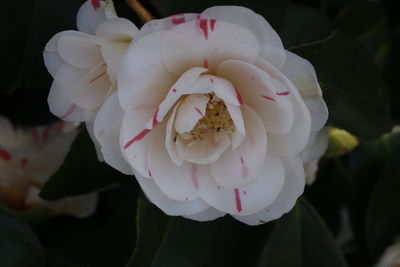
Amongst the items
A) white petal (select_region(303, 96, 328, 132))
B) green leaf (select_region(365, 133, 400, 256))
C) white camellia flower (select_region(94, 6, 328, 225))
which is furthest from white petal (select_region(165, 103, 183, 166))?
green leaf (select_region(365, 133, 400, 256))

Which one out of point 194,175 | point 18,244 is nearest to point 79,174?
point 18,244

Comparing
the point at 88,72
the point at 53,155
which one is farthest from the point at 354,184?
the point at 88,72

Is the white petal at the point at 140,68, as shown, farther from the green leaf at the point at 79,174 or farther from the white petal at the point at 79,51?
the green leaf at the point at 79,174

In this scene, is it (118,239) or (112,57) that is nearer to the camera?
(112,57)

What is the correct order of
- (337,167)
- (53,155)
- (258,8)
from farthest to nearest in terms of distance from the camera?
(337,167), (53,155), (258,8)

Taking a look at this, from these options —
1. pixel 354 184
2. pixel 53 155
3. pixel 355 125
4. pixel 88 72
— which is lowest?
pixel 354 184

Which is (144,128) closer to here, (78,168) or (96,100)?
(96,100)

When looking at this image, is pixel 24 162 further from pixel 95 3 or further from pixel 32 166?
pixel 95 3
